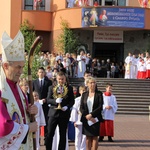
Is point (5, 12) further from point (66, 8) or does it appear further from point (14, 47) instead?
point (14, 47)

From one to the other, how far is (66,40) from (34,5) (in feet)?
16.0

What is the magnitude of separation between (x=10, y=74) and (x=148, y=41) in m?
30.3

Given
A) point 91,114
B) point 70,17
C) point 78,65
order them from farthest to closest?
1. point 70,17
2. point 78,65
3. point 91,114

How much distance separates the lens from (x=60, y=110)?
927 centimetres

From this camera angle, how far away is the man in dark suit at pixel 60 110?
922 cm

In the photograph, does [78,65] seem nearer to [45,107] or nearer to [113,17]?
[113,17]

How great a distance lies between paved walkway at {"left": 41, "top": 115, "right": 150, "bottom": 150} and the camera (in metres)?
11.7

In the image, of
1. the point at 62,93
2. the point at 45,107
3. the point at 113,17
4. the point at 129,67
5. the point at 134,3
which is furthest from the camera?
the point at 134,3

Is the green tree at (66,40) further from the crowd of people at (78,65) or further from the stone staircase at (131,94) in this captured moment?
the stone staircase at (131,94)

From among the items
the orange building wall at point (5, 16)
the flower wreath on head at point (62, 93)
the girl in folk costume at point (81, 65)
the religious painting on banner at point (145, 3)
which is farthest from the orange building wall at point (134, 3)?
the flower wreath on head at point (62, 93)

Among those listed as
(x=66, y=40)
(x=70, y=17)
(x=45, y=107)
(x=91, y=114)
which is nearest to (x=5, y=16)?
(x=70, y=17)

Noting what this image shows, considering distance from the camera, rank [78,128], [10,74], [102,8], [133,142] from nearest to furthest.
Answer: [10,74], [78,128], [133,142], [102,8]

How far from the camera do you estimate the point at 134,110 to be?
22.6 m

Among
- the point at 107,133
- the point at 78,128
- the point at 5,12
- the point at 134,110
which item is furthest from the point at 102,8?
the point at 78,128
